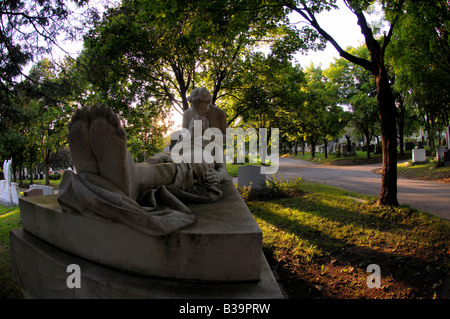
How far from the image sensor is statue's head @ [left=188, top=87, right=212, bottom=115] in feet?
14.1

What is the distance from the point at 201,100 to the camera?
4.32 metres

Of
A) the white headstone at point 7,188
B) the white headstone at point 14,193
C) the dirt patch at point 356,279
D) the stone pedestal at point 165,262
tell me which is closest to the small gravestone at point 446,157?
the dirt patch at point 356,279

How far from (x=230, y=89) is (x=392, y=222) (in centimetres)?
810

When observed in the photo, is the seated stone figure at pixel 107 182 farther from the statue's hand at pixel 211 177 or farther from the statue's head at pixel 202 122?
the statue's head at pixel 202 122

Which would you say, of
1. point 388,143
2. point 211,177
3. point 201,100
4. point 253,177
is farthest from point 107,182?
point 253,177

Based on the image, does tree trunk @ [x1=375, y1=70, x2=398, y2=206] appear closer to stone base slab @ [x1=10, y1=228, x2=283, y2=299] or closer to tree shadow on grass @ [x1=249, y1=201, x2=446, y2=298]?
tree shadow on grass @ [x1=249, y1=201, x2=446, y2=298]

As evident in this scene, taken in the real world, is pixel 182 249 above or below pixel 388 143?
below

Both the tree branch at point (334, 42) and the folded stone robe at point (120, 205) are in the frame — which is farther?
the tree branch at point (334, 42)

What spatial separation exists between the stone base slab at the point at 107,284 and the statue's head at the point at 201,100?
9.61 ft

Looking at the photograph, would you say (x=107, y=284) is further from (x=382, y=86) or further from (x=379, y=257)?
(x=382, y=86)

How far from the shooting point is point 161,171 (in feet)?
8.52

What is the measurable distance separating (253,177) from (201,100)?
5228 millimetres

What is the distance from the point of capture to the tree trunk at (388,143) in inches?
234
